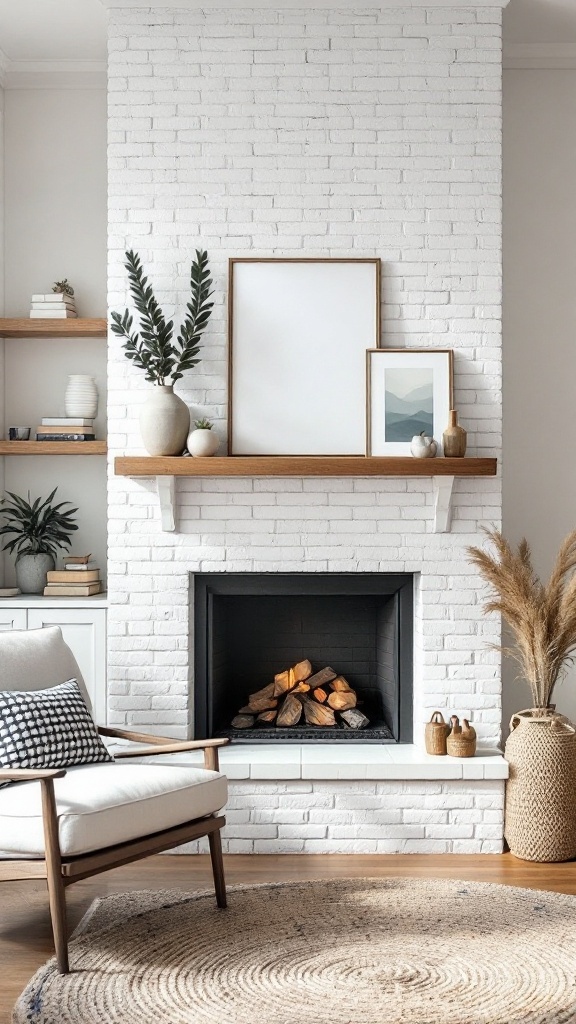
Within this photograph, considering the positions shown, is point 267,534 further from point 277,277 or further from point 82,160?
point 82,160

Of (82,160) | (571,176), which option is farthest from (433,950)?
(82,160)

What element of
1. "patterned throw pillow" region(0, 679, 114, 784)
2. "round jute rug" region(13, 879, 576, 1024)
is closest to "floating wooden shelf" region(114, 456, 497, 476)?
"patterned throw pillow" region(0, 679, 114, 784)

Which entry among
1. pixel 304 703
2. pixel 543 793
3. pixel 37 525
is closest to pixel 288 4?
pixel 37 525

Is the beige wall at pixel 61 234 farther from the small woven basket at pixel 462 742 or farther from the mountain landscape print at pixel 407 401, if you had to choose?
the small woven basket at pixel 462 742

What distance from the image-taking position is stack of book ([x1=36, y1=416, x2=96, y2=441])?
14.1 feet

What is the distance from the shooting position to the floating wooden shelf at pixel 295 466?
3.69m

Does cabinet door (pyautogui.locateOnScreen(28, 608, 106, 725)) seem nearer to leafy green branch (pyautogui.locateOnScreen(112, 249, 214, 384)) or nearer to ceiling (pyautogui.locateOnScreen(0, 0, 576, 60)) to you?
leafy green branch (pyautogui.locateOnScreen(112, 249, 214, 384))

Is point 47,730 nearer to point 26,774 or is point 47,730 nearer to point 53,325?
point 26,774

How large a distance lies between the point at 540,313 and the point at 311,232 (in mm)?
1166

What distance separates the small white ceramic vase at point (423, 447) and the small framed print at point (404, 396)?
0.09m

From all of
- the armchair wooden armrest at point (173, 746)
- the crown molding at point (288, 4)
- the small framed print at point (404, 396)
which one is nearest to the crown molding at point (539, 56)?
the crown molding at point (288, 4)

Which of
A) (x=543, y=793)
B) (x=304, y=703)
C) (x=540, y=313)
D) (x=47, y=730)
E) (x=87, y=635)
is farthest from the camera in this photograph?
(x=540, y=313)

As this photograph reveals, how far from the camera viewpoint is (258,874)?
3459 mm

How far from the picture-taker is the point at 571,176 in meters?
4.37
